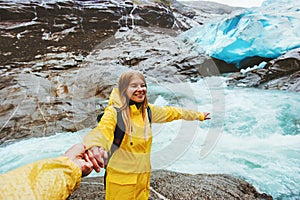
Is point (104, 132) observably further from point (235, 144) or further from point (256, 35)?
point (256, 35)

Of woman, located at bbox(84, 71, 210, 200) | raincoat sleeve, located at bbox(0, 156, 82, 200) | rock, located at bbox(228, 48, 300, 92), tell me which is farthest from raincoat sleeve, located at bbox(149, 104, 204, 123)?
rock, located at bbox(228, 48, 300, 92)

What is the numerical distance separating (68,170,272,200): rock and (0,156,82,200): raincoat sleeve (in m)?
1.53

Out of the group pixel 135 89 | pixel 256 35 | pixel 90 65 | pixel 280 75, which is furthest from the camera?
pixel 90 65

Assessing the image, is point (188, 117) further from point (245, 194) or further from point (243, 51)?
point (243, 51)

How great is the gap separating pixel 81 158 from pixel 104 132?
1.03 ft

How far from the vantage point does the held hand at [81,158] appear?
3.05 ft

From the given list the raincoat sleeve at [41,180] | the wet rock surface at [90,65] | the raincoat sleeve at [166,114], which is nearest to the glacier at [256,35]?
the wet rock surface at [90,65]

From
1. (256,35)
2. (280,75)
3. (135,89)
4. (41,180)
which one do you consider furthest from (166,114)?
(256,35)

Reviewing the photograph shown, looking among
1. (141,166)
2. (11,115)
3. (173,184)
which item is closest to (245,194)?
(173,184)

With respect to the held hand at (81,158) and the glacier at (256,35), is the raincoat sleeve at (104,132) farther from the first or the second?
the glacier at (256,35)

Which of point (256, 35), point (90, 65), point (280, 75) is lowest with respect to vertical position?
point (90, 65)

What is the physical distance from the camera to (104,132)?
1.31 m

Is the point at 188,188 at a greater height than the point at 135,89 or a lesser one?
lesser

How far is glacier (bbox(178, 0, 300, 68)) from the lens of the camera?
8.73 meters
